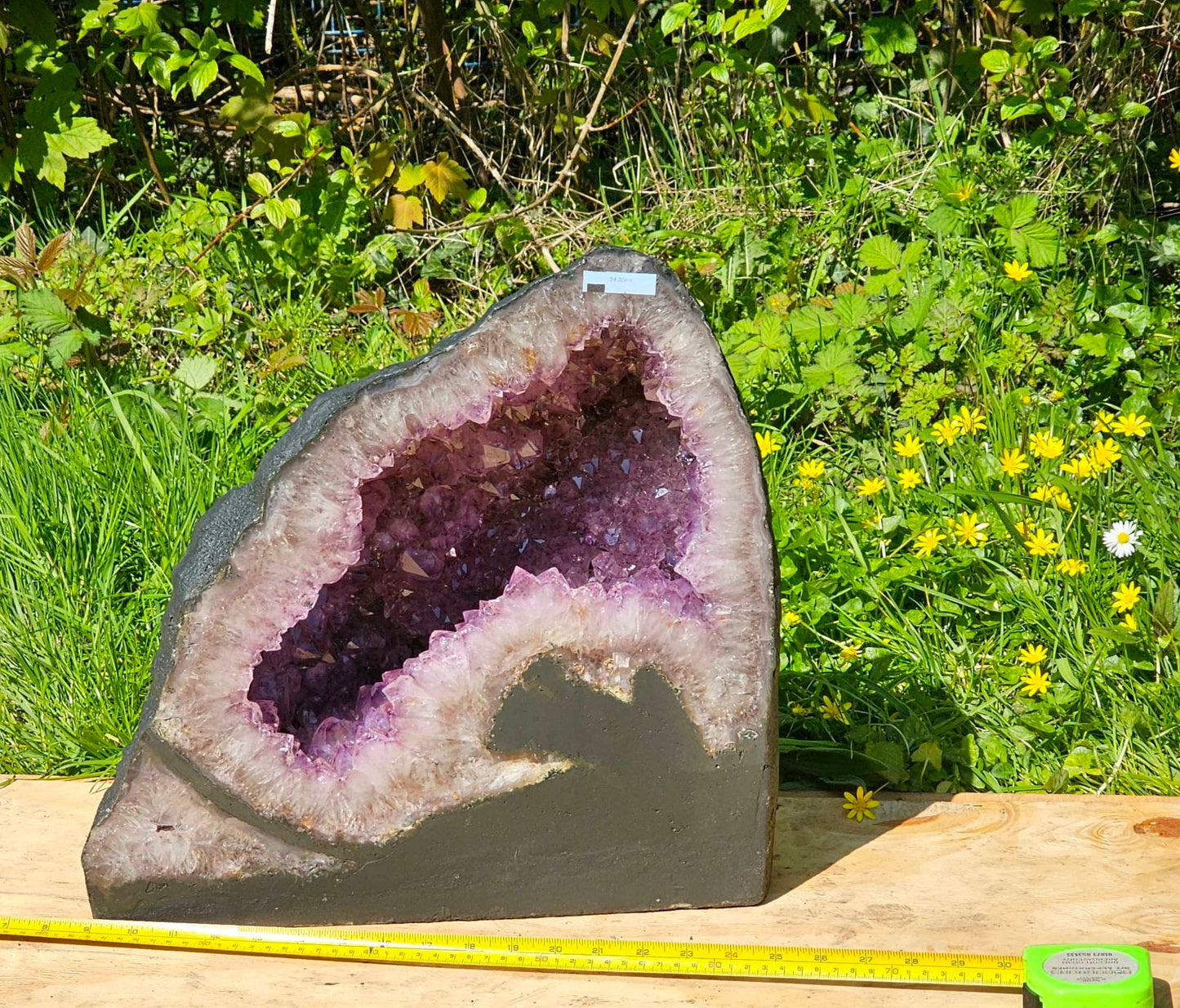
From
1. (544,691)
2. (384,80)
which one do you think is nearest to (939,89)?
(384,80)

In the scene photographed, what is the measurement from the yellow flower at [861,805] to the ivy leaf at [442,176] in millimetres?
2103

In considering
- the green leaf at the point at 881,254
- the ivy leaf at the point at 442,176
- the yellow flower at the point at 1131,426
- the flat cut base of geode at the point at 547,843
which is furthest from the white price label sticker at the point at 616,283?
the ivy leaf at the point at 442,176

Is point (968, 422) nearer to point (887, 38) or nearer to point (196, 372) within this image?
point (887, 38)

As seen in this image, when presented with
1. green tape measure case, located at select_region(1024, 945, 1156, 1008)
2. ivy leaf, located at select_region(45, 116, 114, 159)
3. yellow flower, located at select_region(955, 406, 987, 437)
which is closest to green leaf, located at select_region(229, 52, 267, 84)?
ivy leaf, located at select_region(45, 116, 114, 159)

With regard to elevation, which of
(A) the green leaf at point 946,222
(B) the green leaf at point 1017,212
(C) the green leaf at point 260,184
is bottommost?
(A) the green leaf at point 946,222

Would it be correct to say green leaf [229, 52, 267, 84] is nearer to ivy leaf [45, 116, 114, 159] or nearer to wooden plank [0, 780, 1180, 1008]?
ivy leaf [45, 116, 114, 159]

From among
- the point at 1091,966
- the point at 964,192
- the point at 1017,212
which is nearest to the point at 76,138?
the point at 964,192

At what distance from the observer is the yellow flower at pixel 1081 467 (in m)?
2.30

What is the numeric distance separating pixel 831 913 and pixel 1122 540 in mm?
940

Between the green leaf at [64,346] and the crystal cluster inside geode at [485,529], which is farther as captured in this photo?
the green leaf at [64,346]

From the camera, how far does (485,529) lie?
1.89 metres

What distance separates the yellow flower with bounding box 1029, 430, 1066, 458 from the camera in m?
2.35

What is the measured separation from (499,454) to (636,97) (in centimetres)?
214

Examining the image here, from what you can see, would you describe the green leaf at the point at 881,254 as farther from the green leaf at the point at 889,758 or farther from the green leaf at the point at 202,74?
the green leaf at the point at 202,74
